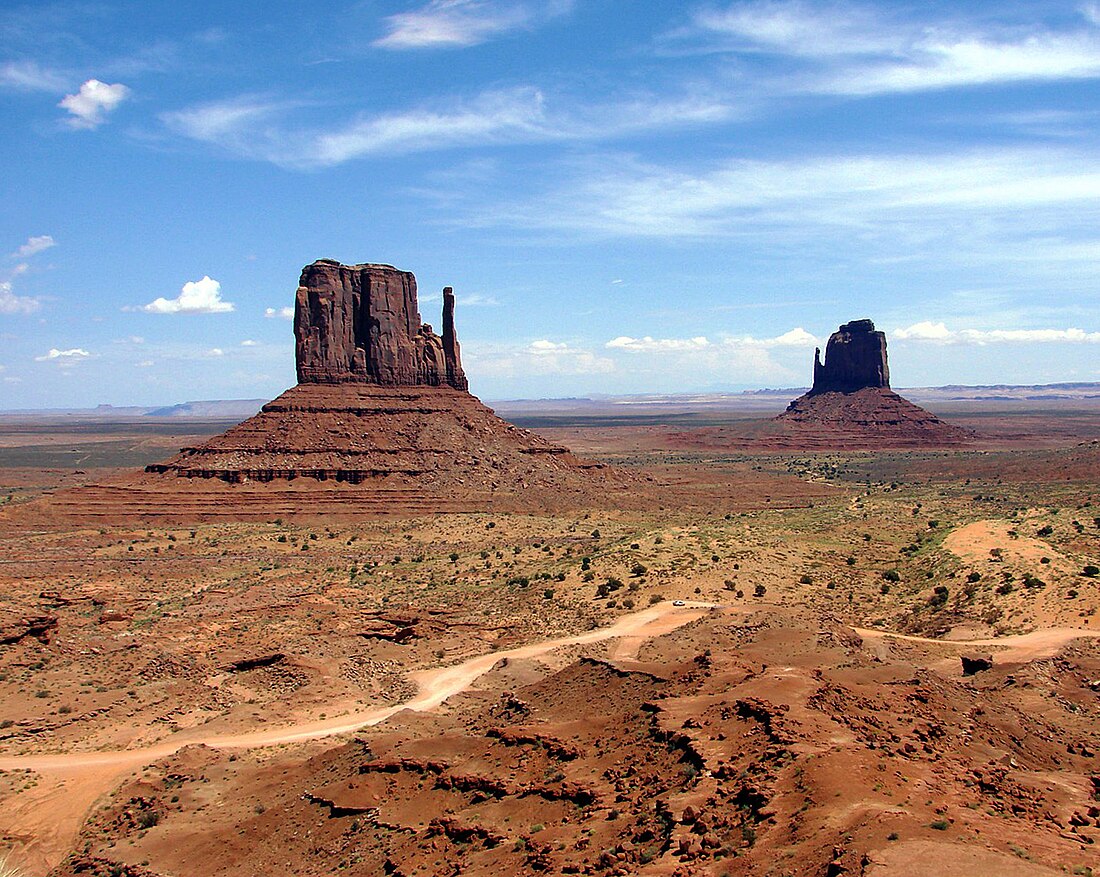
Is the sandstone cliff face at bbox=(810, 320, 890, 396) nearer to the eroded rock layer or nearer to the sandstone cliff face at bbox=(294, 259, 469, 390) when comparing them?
the eroded rock layer

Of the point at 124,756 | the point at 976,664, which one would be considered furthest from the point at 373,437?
the point at 976,664

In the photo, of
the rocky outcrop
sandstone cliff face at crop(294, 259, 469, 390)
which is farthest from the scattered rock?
sandstone cliff face at crop(294, 259, 469, 390)

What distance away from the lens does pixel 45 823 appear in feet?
78.8

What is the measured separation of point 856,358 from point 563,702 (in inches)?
6808

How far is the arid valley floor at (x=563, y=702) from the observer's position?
17156 mm

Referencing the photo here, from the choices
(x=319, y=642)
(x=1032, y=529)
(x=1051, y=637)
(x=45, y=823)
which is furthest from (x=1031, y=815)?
(x=1032, y=529)

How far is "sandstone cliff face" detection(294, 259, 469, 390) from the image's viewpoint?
92562mm

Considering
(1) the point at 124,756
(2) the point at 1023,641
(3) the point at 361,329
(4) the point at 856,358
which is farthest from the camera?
(4) the point at 856,358

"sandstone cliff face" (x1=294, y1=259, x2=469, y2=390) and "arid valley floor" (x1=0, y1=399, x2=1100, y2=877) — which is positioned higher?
"sandstone cliff face" (x1=294, y1=259, x2=469, y2=390)

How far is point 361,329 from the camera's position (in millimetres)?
95562

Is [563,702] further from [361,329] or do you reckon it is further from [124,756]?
[361,329]

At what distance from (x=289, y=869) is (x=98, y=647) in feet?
74.5

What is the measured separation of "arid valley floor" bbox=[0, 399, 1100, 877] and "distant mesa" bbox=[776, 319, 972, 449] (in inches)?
4083

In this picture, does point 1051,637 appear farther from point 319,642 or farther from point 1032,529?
point 319,642
